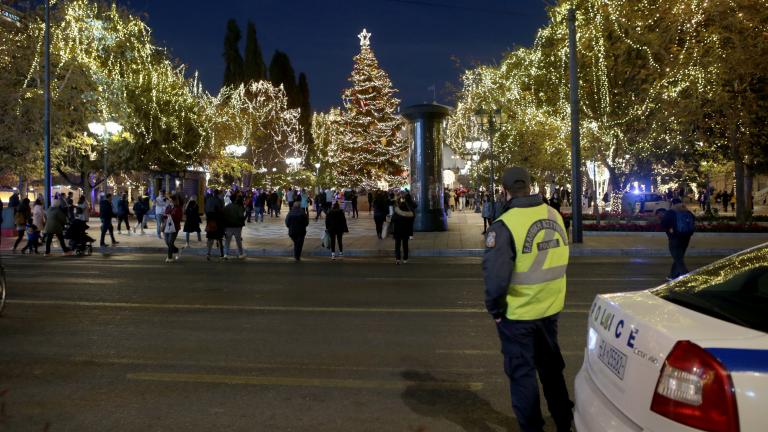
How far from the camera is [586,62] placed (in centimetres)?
3058

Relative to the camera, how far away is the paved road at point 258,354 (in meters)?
5.33

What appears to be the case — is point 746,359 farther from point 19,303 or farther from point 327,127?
point 327,127

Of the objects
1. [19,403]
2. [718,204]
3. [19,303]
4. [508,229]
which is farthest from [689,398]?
[718,204]

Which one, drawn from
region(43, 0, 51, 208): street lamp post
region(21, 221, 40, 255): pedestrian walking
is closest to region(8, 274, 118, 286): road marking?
region(21, 221, 40, 255): pedestrian walking

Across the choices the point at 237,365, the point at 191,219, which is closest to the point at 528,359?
the point at 237,365

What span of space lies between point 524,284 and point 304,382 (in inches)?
101

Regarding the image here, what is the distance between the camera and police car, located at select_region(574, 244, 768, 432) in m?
2.72

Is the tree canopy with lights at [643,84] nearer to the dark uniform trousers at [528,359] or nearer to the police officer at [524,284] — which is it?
the police officer at [524,284]

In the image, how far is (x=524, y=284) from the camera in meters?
4.32

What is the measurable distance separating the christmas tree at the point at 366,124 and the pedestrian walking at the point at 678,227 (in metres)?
44.8

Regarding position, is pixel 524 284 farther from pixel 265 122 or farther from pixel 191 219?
pixel 265 122

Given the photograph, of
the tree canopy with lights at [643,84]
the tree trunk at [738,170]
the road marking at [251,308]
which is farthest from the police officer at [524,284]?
the tree trunk at [738,170]

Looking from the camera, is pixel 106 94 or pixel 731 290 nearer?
pixel 731 290

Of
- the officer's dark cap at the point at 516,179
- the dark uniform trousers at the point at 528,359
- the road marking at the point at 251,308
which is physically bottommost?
the road marking at the point at 251,308
